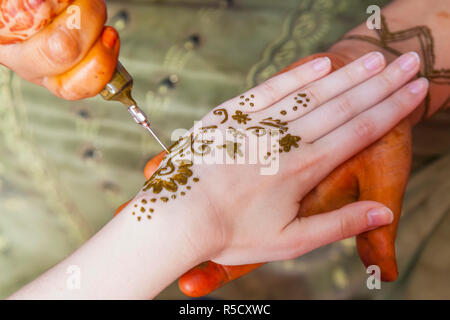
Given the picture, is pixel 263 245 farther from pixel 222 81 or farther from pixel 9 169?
pixel 9 169

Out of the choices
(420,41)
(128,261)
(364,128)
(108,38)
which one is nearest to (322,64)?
(364,128)

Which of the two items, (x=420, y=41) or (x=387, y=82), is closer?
(x=387, y=82)

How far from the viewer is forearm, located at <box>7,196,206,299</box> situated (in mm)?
786

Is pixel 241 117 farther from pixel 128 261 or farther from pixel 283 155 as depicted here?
pixel 128 261

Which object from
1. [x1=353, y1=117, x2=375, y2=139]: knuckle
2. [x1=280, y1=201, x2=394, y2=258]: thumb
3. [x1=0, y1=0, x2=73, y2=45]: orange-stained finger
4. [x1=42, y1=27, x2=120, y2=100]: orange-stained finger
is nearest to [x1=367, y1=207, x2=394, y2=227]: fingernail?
[x1=280, y1=201, x2=394, y2=258]: thumb

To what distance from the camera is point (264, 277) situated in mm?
1117

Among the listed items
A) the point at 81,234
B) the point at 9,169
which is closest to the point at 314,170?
the point at 81,234

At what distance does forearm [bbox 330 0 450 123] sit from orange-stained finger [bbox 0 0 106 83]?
0.70 metres

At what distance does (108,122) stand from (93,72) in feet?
1.24

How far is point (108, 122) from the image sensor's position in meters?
1.15

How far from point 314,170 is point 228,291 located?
431mm

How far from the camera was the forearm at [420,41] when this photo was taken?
112 cm

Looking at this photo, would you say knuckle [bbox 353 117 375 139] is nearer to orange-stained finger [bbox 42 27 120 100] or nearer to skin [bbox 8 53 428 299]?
skin [bbox 8 53 428 299]

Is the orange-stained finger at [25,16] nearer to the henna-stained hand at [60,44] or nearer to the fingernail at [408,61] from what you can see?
the henna-stained hand at [60,44]
